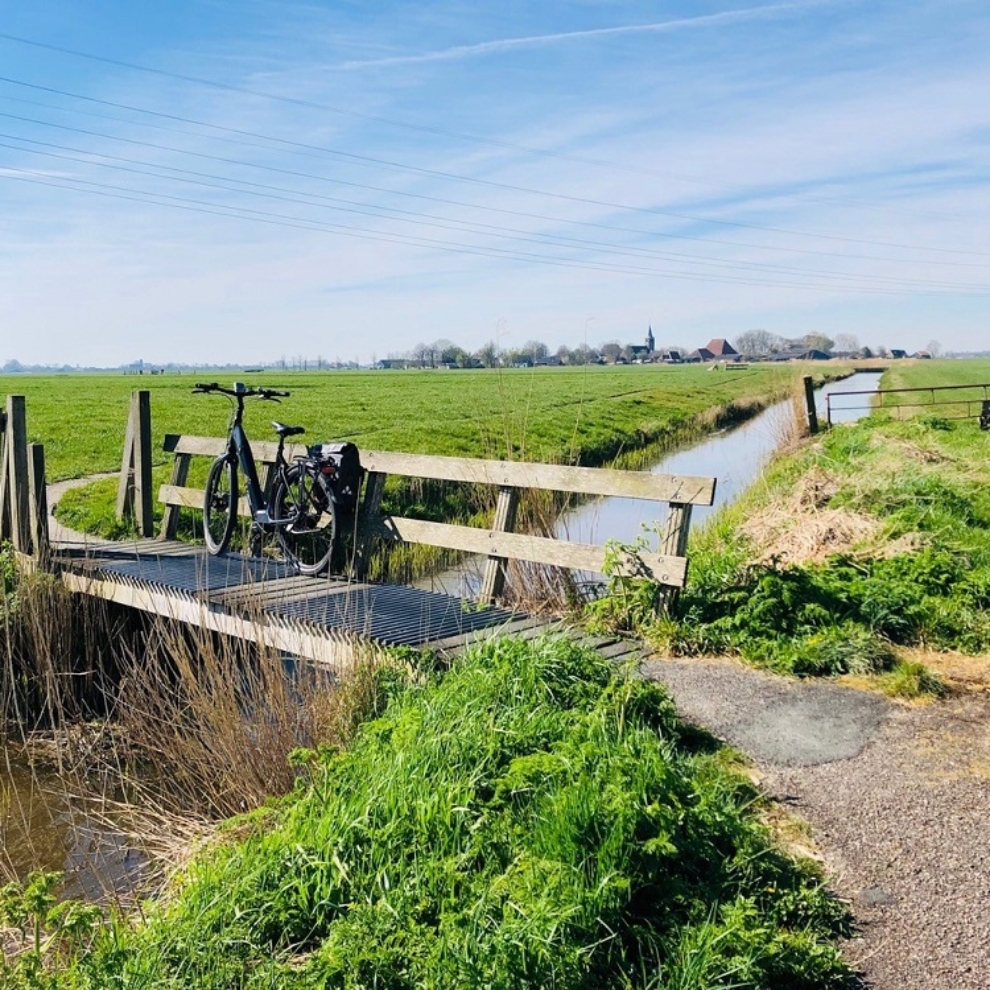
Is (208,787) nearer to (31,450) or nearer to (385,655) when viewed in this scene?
(385,655)

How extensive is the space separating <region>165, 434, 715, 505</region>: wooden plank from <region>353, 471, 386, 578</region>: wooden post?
132 mm

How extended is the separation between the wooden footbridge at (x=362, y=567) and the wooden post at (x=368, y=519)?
0.04 feet

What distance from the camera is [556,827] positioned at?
3.78m

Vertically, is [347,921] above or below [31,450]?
below

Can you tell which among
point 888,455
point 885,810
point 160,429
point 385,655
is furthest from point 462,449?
point 885,810

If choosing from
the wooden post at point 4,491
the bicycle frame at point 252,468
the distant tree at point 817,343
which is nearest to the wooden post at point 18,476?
the wooden post at point 4,491

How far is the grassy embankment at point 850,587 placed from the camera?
21.4ft

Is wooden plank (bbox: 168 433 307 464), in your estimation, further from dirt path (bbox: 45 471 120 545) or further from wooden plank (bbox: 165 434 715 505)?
dirt path (bbox: 45 471 120 545)

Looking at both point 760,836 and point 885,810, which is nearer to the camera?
point 760,836

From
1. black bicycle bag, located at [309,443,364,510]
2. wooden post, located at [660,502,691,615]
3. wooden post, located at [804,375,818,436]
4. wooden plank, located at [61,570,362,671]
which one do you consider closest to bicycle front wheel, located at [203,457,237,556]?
wooden plank, located at [61,570,362,671]

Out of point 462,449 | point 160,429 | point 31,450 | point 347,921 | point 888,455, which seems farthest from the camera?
point 160,429

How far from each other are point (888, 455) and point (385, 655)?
12.4 m

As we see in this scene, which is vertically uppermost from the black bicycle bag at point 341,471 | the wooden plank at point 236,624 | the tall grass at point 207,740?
Answer: the black bicycle bag at point 341,471

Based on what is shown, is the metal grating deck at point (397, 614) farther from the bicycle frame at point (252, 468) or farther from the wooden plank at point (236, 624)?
the bicycle frame at point (252, 468)
